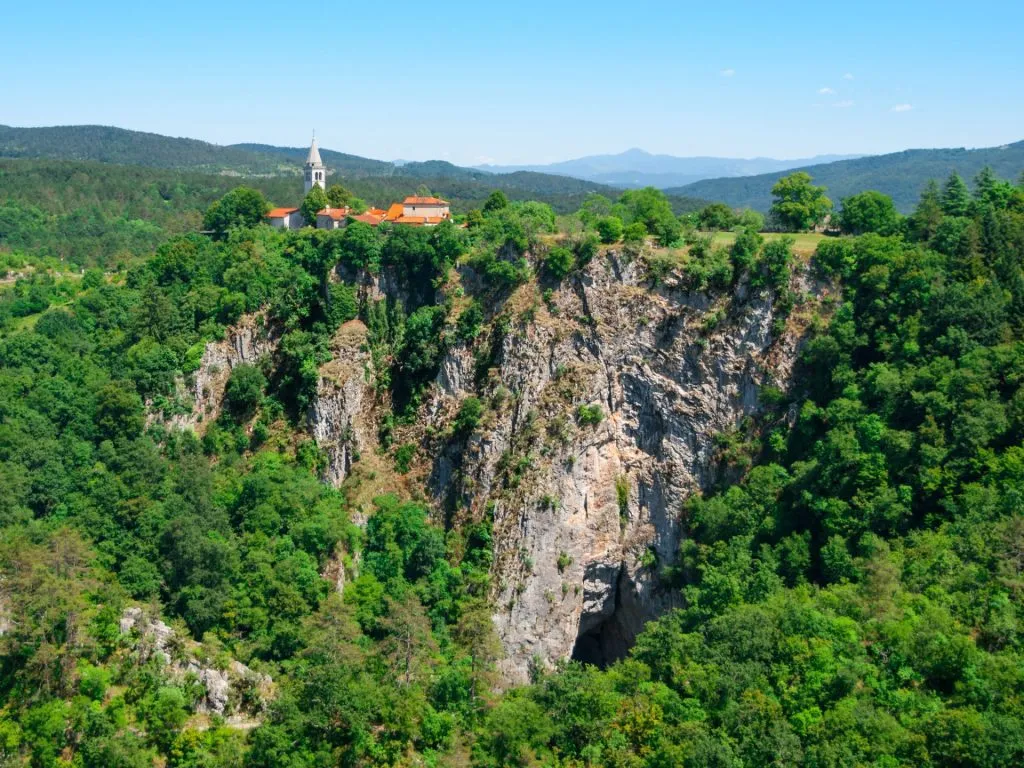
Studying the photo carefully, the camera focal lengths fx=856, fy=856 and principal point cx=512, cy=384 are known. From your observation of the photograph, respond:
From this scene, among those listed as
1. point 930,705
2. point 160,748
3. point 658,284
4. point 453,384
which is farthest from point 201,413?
point 930,705

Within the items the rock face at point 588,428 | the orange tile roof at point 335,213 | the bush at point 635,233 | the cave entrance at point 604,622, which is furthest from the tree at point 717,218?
the orange tile roof at point 335,213

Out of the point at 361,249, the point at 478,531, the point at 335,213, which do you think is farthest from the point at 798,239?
the point at 335,213

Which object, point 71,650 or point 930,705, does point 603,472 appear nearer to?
point 930,705

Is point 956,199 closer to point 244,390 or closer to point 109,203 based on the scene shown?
point 244,390

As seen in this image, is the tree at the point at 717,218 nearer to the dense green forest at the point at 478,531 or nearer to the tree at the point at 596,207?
the dense green forest at the point at 478,531

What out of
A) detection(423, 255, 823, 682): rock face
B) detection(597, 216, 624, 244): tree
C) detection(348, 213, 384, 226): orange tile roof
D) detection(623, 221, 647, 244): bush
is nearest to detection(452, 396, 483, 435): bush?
detection(423, 255, 823, 682): rock face
